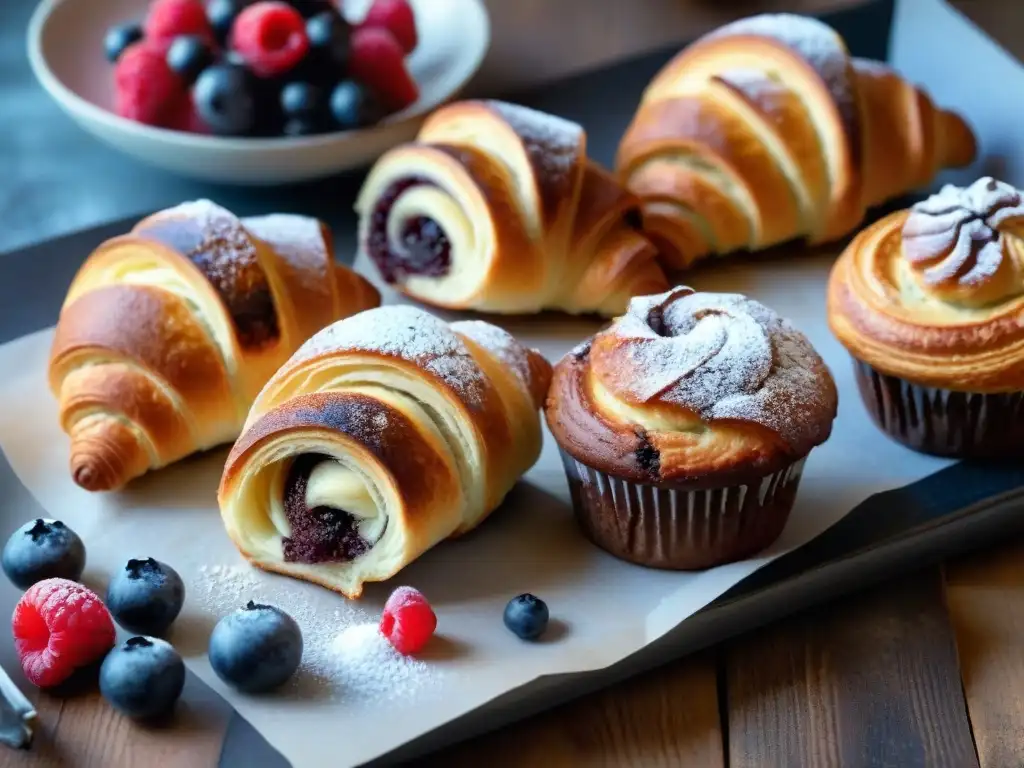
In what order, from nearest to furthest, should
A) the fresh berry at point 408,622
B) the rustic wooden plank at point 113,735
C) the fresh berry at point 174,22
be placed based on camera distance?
the rustic wooden plank at point 113,735
the fresh berry at point 408,622
the fresh berry at point 174,22

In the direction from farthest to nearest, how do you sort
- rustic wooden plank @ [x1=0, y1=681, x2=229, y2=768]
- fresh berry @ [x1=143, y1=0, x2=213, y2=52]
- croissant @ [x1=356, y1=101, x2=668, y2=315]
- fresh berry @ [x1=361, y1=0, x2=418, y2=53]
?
1. fresh berry @ [x1=361, y1=0, x2=418, y2=53]
2. fresh berry @ [x1=143, y1=0, x2=213, y2=52]
3. croissant @ [x1=356, y1=101, x2=668, y2=315]
4. rustic wooden plank @ [x1=0, y1=681, x2=229, y2=768]

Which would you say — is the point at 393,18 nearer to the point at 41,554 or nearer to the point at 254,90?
the point at 254,90

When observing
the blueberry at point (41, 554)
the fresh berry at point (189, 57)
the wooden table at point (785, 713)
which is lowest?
the wooden table at point (785, 713)

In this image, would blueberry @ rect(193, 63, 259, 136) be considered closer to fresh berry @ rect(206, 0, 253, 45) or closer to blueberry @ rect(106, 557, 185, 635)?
fresh berry @ rect(206, 0, 253, 45)

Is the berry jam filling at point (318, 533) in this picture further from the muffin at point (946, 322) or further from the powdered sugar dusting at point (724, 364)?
the muffin at point (946, 322)

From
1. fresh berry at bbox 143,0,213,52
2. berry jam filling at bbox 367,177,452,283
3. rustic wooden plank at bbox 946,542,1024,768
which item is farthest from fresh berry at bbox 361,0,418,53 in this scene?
rustic wooden plank at bbox 946,542,1024,768

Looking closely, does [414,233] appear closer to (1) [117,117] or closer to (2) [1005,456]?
(1) [117,117]

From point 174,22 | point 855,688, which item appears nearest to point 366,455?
point 855,688

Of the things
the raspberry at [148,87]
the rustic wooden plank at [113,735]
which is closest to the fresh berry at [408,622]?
the rustic wooden plank at [113,735]
